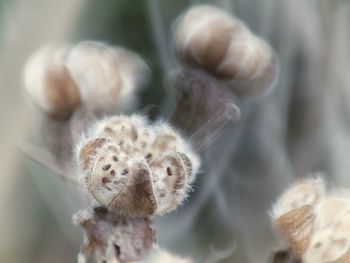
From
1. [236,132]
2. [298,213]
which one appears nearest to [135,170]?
[298,213]

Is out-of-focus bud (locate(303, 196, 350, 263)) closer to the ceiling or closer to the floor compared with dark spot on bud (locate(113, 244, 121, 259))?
closer to the ceiling

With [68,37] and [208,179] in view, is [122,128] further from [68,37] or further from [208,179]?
[68,37]

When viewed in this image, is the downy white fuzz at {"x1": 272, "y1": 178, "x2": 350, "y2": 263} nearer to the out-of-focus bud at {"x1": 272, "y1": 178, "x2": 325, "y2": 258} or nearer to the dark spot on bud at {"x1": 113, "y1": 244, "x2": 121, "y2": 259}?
the out-of-focus bud at {"x1": 272, "y1": 178, "x2": 325, "y2": 258}

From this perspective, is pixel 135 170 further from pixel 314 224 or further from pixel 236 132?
pixel 236 132

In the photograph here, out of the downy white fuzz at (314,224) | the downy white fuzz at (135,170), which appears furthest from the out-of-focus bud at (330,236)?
the downy white fuzz at (135,170)

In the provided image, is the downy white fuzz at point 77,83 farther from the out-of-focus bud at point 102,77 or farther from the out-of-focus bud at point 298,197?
the out-of-focus bud at point 298,197

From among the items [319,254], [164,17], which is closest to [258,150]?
[164,17]

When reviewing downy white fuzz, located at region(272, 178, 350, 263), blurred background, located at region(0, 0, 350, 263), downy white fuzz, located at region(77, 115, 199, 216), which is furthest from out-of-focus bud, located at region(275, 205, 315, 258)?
blurred background, located at region(0, 0, 350, 263)
